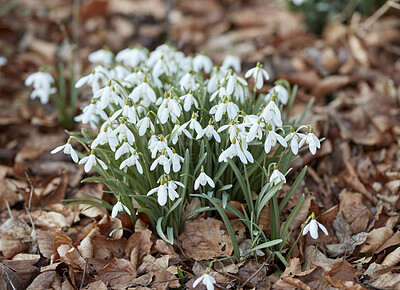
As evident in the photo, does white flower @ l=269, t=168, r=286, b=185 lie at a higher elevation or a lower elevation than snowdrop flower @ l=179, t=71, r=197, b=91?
lower

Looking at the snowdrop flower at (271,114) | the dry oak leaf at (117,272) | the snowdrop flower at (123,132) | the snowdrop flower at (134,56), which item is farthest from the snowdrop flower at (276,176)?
the snowdrop flower at (134,56)

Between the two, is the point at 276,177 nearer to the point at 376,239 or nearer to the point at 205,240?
the point at 205,240

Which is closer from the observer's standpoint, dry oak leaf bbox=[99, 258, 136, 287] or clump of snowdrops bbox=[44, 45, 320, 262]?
clump of snowdrops bbox=[44, 45, 320, 262]

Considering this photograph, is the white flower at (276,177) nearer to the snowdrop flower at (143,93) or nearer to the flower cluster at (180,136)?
the flower cluster at (180,136)

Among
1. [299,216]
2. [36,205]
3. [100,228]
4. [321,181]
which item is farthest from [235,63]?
[36,205]

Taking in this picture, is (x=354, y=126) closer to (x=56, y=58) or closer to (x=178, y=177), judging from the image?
(x=178, y=177)

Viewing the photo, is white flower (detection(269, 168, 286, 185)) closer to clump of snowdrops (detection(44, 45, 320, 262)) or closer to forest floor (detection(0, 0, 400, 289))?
clump of snowdrops (detection(44, 45, 320, 262))

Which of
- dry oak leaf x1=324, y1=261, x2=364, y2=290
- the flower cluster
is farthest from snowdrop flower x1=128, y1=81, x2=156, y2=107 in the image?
dry oak leaf x1=324, y1=261, x2=364, y2=290

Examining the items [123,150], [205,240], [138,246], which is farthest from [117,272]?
[123,150]
